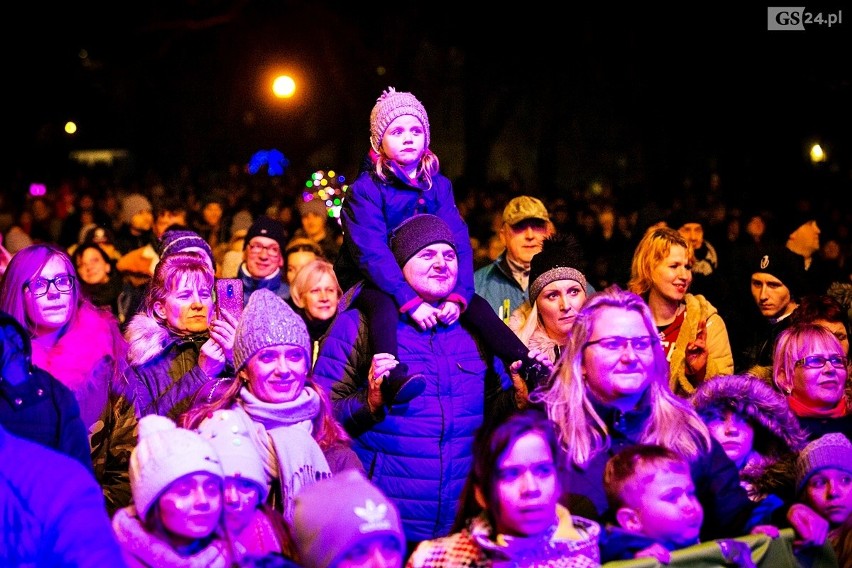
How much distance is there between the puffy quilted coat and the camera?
4.71 m

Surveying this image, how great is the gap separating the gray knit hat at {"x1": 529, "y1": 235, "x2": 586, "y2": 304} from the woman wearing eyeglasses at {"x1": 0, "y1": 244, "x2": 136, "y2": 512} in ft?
6.68

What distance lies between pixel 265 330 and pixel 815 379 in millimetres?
2388

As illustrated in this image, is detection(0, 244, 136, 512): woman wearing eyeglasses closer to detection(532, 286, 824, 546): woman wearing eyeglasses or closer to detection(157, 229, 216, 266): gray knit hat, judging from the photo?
detection(157, 229, 216, 266): gray knit hat

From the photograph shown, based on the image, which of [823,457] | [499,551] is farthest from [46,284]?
[823,457]

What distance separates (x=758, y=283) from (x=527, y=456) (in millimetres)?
4351

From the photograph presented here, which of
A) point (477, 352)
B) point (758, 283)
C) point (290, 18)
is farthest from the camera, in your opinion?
point (290, 18)

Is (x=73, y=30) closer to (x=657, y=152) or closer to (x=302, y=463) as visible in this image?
(x=657, y=152)

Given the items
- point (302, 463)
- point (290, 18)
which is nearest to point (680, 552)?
point (302, 463)

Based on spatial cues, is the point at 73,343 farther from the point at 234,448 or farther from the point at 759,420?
the point at 759,420

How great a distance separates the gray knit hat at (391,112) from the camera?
5.41m

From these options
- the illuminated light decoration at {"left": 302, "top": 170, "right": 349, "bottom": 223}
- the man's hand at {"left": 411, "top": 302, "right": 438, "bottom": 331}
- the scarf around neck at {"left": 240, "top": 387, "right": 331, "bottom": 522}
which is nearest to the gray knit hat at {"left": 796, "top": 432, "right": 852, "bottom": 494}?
the man's hand at {"left": 411, "top": 302, "right": 438, "bottom": 331}

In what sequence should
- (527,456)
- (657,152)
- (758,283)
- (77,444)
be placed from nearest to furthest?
(527,456) → (77,444) → (758,283) → (657,152)

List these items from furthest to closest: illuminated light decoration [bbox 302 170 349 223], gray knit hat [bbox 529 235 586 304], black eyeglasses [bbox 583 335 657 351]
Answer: illuminated light decoration [bbox 302 170 349 223] < gray knit hat [bbox 529 235 586 304] < black eyeglasses [bbox 583 335 657 351]

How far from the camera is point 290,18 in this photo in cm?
2630
